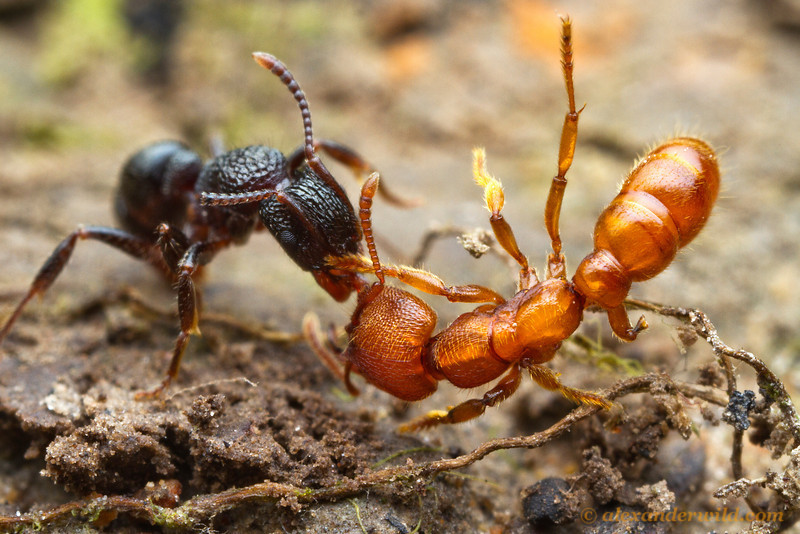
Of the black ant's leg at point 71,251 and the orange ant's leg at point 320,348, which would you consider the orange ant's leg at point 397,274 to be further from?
the black ant's leg at point 71,251

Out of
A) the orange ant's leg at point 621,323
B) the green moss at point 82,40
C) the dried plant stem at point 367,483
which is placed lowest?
the dried plant stem at point 367,483

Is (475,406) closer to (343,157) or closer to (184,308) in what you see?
(184,308)

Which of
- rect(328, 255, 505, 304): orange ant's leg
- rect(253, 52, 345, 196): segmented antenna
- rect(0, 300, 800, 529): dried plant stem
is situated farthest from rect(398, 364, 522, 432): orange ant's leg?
rect(253, 52, 345, 196): segmented antenna

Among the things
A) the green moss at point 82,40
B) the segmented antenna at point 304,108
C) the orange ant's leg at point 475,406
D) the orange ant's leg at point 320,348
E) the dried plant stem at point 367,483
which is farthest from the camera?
the green moss at point 82,40

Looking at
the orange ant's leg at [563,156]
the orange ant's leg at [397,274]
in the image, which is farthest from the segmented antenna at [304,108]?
the orange ant's leg at [563,156]

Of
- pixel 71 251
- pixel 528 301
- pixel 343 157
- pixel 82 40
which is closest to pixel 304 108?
pixel 343 157

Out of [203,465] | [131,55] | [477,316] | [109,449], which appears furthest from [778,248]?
[131,55]
